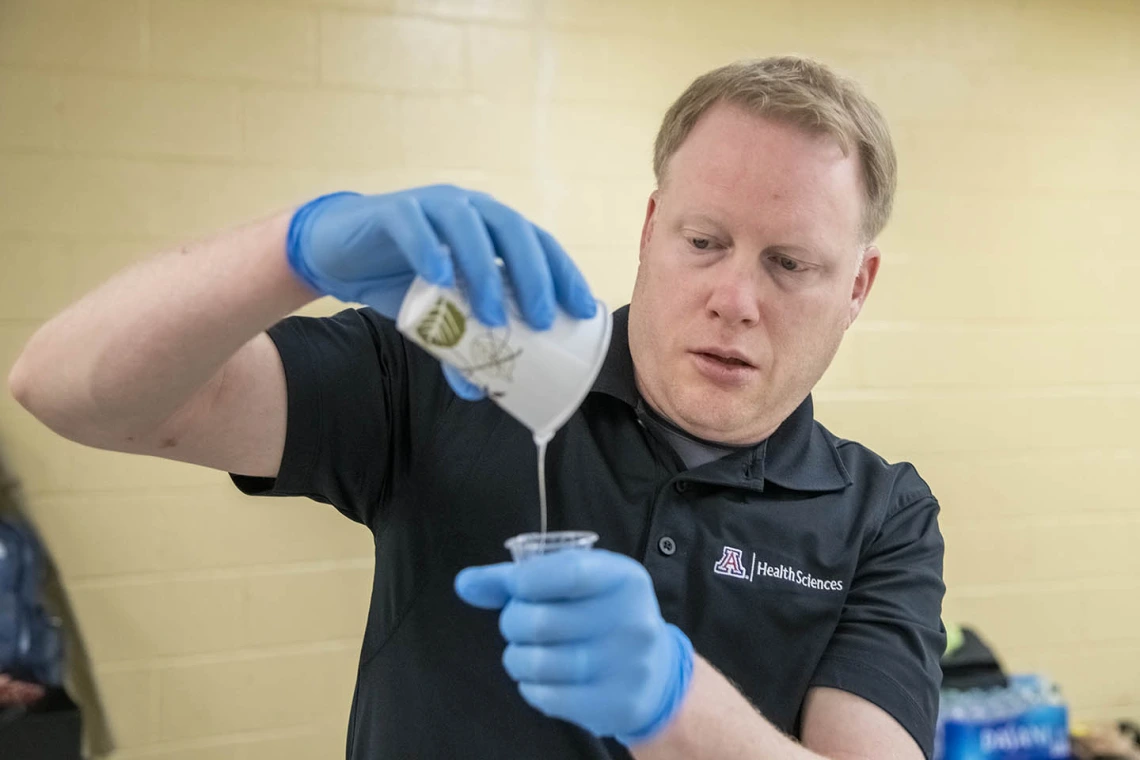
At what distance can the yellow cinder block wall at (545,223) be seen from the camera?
7.22 feet

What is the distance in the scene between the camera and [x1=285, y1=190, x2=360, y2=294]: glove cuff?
0.93m

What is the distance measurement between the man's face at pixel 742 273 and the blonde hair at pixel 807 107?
20 mm

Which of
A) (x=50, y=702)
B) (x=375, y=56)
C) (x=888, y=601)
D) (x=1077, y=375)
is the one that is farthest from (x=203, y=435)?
(x=1077, y=375)

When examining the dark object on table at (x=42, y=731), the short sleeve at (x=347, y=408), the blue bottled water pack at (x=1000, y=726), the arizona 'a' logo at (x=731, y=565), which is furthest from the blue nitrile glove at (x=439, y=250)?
the blue bottled water pack at (x=1000, y=726)

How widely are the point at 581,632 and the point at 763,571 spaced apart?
1.49 ft

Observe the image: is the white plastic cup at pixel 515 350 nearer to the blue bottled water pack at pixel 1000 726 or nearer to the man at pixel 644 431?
the man at pixel 644 431

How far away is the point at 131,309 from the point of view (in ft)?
3.02

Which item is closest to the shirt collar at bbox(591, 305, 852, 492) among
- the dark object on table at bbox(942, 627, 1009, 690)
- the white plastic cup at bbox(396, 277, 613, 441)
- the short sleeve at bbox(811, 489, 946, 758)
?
the short sleeve at bbox(811, 489, 946, 758)

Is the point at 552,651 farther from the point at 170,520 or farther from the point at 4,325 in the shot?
the point at 4,325

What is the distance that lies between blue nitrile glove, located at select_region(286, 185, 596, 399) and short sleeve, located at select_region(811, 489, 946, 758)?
58 cm

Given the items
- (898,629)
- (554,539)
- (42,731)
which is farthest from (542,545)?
(42,731)

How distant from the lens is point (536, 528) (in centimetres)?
120

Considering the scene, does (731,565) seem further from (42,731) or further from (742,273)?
(42,731)

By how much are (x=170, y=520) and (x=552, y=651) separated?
1.69m
